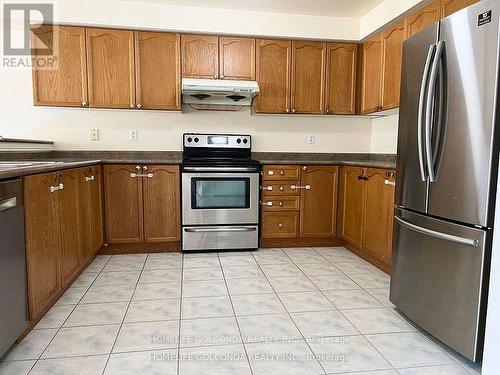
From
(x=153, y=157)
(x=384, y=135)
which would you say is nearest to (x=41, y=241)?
(x=153, y=157)

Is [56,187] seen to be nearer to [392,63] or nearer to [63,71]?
[63,71]

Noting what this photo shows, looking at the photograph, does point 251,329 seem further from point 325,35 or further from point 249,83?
point 325,35

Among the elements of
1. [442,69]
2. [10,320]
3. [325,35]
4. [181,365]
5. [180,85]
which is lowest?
[181,365]

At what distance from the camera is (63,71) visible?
128 inches

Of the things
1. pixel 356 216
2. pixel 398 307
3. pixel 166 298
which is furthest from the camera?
pixel 356 216

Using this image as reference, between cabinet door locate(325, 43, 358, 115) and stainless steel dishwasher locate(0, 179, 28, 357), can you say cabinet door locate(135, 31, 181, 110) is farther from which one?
stainless steel dishwasher locate(0, 179, 28, 357)

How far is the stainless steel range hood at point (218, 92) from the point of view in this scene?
330cm

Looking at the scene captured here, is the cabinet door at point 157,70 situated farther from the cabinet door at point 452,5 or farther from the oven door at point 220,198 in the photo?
the cabinet door at point 452,5

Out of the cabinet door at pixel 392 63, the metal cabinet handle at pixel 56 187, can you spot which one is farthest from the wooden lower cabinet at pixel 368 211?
the metal cabinet handle at pixel 56 187

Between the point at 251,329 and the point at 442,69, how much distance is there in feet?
5.37

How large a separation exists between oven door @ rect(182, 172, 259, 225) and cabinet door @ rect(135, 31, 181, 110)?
0.80 meters

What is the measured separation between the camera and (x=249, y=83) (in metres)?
3.43

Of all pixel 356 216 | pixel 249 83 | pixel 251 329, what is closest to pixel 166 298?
pixel 251 329

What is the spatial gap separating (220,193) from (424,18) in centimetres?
219
